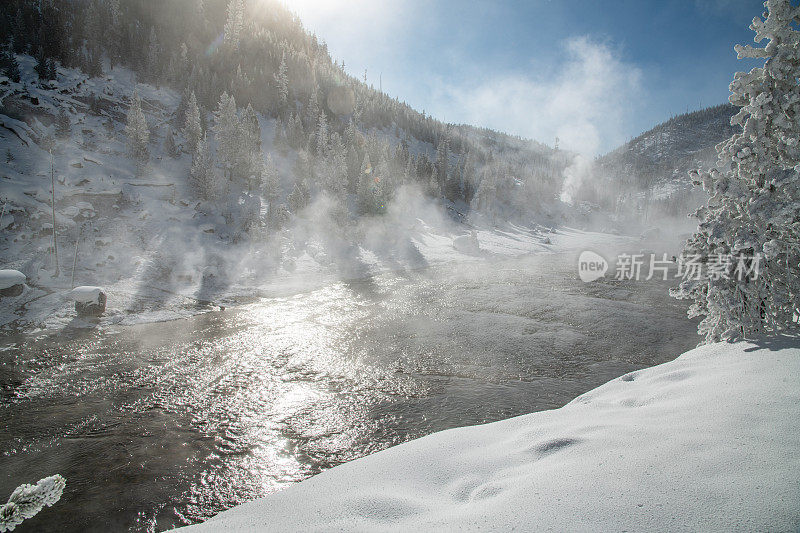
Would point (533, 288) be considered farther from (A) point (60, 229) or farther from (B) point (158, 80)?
(B) point (158, 80)

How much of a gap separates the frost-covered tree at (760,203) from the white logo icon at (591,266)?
24.8m

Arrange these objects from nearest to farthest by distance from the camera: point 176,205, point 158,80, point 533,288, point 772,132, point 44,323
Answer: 1. point 772,132
2. point 44,323
3. point 533,288
4. point 176,205
5. point 158,80

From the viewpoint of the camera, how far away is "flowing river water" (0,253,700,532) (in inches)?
325

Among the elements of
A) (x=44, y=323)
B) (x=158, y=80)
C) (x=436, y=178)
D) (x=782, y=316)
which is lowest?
(x=44, y=323)

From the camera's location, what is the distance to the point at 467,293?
2733cm

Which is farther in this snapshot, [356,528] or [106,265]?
[106,265]

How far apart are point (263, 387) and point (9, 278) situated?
1759 centimetres

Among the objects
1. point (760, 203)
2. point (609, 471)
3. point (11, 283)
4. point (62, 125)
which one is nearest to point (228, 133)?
point (62, 125)

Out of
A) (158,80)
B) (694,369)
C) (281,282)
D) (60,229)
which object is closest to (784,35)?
(694,369)

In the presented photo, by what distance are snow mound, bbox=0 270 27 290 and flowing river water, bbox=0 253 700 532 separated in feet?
16.1

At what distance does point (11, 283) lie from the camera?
1884 cm

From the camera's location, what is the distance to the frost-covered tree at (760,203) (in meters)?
7.79

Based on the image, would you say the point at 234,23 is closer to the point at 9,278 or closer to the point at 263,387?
the point at 9,278

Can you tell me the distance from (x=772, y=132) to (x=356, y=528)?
12.2 m
